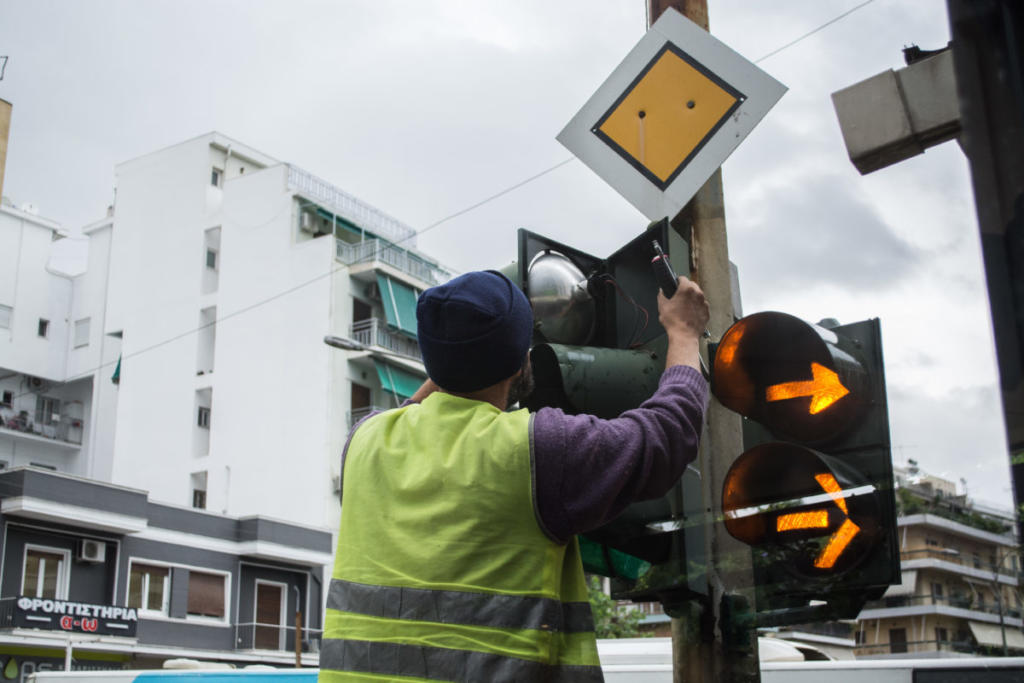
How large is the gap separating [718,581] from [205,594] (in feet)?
98.8

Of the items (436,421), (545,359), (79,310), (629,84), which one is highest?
(79,310)

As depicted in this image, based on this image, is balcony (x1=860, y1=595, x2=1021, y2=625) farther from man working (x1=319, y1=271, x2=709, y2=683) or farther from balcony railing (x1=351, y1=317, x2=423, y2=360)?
balcony railing (x1=351, y1=317, x2=423, y2=360)

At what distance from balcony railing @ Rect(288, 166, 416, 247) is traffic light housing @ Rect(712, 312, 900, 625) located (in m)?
37.6

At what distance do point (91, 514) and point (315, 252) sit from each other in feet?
45.4

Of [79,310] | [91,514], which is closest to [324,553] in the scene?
[91,514]

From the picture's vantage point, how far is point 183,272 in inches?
1645

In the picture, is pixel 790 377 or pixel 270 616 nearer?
pixel 790 377

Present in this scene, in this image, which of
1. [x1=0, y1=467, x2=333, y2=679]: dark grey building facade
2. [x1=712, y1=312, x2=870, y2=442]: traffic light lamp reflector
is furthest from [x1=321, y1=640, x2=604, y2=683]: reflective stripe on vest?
[x1=0, y1=467, x2=333, y2=679]: dark grey building facade

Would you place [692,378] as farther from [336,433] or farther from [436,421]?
[336,433]

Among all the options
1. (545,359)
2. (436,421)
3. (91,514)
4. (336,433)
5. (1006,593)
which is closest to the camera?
(1006,593)

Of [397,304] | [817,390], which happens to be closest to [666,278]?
[817,390]

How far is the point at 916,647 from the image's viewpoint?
12.1ft

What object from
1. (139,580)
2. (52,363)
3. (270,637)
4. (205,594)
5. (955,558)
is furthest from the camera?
(52,363)

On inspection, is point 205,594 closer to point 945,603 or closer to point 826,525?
point 826,525
